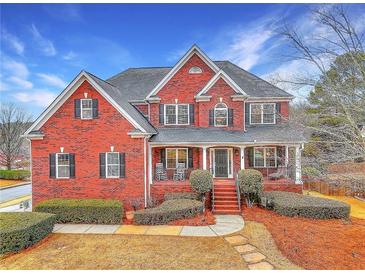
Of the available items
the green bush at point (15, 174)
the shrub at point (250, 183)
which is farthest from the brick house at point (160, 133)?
the green bush at point (15, 174)

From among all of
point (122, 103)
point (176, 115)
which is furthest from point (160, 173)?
point (122, 103)

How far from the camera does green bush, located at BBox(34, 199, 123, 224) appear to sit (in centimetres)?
1194

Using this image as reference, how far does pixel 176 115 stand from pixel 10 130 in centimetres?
2863

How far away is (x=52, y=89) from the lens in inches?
918

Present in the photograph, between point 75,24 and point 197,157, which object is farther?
point 197,157

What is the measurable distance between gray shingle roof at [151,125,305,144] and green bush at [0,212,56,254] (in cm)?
734

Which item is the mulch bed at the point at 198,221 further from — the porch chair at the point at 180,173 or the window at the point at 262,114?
the window at the point at 262,114

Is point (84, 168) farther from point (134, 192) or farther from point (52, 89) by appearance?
point (52, 89)

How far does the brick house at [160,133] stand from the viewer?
45.6 ft

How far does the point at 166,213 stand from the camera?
458 inches

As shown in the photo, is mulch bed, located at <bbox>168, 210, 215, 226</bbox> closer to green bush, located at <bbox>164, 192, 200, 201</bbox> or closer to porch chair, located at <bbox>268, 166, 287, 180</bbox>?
green bush, located at <bbox>164, 192, 200, 201</bbox>

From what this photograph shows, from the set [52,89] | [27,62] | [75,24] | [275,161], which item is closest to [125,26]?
[75,24]

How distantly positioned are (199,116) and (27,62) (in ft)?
38.1

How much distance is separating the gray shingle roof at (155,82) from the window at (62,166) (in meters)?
6.53
